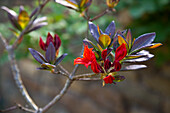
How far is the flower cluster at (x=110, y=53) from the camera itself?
46 cm

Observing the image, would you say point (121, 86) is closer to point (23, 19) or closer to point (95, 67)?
point (23, 19)

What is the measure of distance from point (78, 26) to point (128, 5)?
467 mm

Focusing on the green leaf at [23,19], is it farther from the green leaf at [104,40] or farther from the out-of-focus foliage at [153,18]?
the out-of-focus foliage at [153,18]

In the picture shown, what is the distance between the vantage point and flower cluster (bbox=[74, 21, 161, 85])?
457 mm

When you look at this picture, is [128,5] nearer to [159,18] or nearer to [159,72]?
[159,18]

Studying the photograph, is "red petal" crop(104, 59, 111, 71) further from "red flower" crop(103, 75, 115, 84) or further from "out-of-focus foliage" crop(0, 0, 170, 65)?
"out-of-focus foliage" crop(0, 0, 170, 65)

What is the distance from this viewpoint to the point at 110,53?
1.69ft

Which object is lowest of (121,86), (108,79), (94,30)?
(121,86)

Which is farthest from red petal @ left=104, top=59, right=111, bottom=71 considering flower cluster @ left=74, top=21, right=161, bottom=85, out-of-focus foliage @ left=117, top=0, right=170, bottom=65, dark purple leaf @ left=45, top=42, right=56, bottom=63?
out-of-focus foliage @ left=117, top=0, right=170, bottom=65

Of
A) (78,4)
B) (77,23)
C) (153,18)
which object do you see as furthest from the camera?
(153,18)

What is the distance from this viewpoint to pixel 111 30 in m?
0.54

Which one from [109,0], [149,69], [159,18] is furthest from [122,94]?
[109,0]

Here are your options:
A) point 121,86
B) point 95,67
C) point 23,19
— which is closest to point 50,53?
point 95,67

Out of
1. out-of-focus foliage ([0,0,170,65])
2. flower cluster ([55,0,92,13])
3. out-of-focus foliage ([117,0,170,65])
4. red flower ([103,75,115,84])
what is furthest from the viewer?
out-of-focus foliage ([117,0,170,65])
